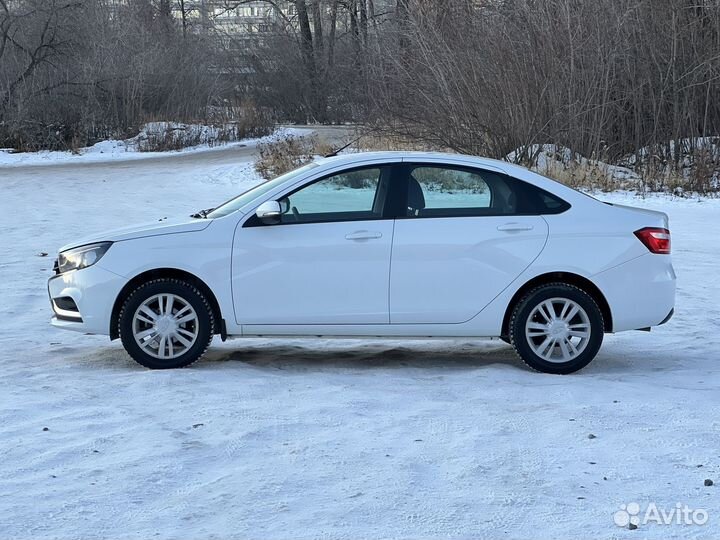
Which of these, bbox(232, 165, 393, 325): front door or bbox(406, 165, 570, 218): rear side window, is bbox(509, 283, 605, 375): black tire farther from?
bbox(232, 165, 393, 325): front door

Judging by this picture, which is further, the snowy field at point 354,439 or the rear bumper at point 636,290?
the rear bumper at point 636,290

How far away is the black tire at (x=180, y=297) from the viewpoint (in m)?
7.58

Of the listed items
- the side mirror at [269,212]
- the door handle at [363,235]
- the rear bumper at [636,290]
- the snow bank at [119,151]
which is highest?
the snow bank at [119,151]

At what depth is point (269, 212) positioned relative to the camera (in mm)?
7570

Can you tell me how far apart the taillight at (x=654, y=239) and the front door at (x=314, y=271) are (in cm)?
172

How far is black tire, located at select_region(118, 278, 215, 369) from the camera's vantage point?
7.58m

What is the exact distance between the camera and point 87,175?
26000mm

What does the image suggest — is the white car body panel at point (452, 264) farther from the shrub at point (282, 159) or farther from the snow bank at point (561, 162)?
the shrub at point (282, 159)

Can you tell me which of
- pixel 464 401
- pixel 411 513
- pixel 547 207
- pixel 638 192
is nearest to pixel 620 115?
pixel 638 192

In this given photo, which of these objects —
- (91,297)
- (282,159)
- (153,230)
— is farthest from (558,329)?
(282,159)

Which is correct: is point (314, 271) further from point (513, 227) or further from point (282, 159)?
point (282, 159)

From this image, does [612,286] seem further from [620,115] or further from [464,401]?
[620,115]

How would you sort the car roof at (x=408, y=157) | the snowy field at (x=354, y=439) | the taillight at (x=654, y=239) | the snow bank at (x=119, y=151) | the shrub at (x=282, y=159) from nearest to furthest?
1. the snowy field at (x=354, y=439)
2. the taillight at (x=654, y=239)
3. the car roof at (x=408, y=157)
4. the shrub at (x=282, y=159)
5. the snow bank at (x=119, y=151)

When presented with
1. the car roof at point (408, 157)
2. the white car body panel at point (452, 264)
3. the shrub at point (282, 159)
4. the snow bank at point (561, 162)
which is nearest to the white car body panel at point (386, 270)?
the white car body panel at point (452, 264)
